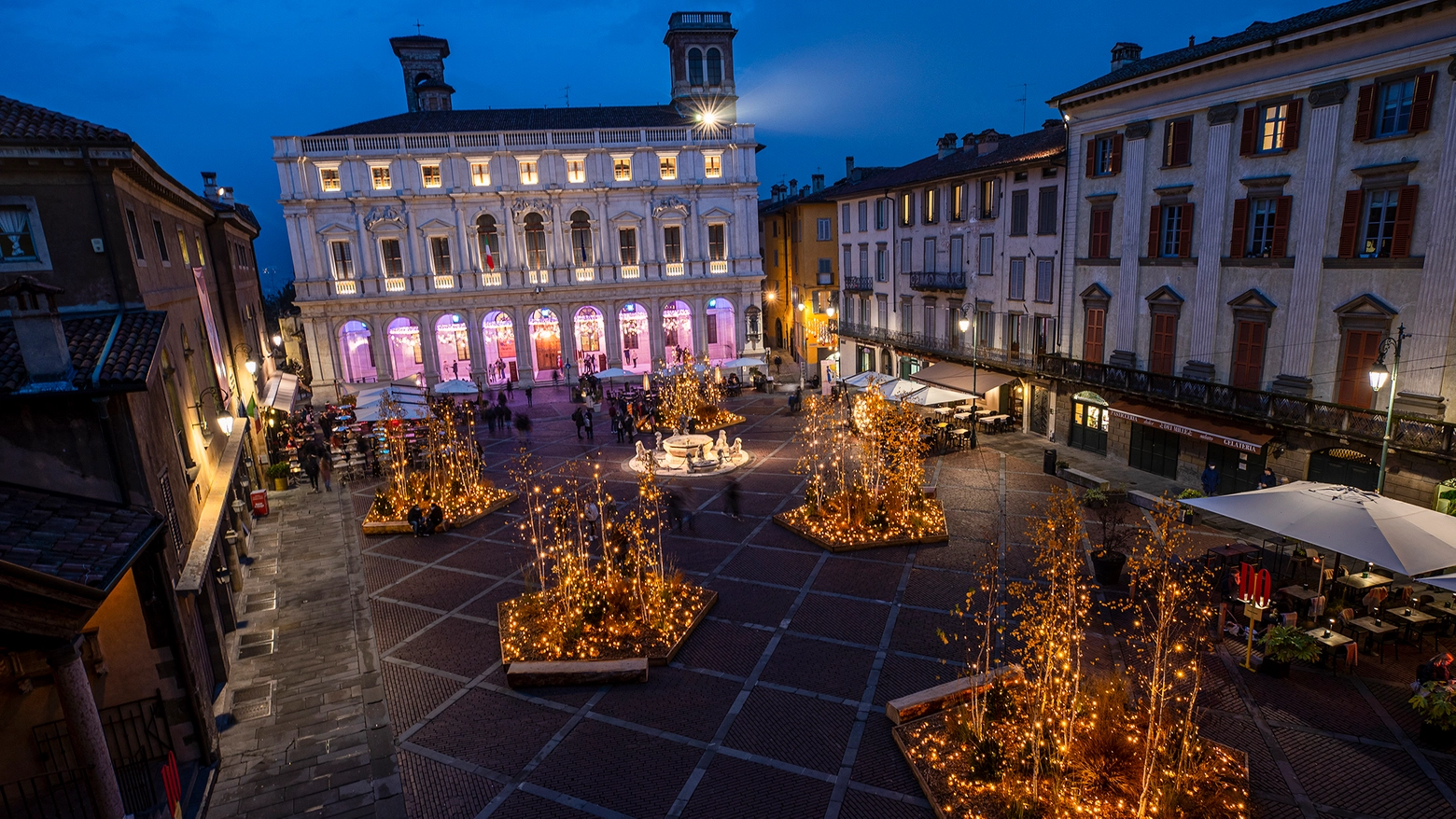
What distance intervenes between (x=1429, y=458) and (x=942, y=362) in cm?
1922

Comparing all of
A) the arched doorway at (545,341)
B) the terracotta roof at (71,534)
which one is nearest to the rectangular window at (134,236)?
the terracotta roof at (71,534)

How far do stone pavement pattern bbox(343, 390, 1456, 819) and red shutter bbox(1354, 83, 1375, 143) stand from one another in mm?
10701

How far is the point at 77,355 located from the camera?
36.3 ft

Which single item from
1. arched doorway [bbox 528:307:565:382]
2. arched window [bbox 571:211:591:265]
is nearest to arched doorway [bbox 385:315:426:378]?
arched doorway [bbox 528:307:565:382]

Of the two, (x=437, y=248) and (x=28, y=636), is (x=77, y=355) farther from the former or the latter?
(x=437, y=248)

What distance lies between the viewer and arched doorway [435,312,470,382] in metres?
44.8

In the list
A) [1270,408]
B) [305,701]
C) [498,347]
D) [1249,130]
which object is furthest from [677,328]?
[305,701]

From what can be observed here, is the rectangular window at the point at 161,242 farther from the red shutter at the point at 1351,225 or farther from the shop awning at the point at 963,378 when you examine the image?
the red shutter at the point at 1351,225

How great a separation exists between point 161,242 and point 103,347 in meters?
8.09

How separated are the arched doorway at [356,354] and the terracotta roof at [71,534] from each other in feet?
115

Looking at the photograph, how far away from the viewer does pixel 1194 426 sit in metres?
21.9

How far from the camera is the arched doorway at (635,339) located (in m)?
47.1

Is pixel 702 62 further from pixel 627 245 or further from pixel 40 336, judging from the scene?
pixel 40 336

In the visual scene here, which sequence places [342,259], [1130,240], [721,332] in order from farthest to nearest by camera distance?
[721,332], [342,259], [1130,240]
